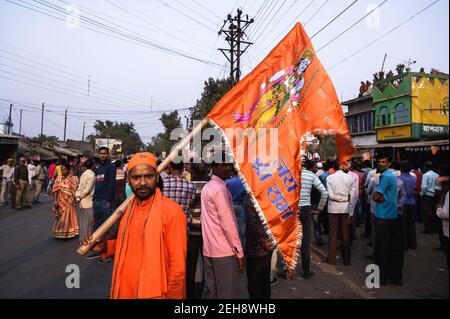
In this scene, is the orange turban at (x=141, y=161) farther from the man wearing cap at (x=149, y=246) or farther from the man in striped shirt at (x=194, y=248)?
the man in striped shirt at (x=194, y=248)

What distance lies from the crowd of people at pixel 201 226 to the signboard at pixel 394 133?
629 inches

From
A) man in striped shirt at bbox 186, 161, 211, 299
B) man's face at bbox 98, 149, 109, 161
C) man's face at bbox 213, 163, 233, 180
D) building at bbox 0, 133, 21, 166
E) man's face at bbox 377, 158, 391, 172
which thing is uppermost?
building at bbox 0, 133, 21, 166

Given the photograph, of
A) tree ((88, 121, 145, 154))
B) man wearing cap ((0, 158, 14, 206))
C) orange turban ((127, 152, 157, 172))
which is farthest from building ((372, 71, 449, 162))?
tree ((88, 121, 145, 154))

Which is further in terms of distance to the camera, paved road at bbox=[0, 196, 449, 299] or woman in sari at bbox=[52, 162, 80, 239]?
woman in sari at bbox=[52, 162, 80, 239]

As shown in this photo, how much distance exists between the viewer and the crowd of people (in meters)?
2.21

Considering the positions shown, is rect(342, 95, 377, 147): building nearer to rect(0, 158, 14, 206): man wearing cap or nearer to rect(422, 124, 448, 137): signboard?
rect(422, 124, 448, 137): signboard

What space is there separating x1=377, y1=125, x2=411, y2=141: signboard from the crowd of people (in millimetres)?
15965

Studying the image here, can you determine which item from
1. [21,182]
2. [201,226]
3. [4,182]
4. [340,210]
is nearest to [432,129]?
[340,210]

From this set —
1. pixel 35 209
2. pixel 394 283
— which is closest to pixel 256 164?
pixel 394 283

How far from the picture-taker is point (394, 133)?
77.2 feet

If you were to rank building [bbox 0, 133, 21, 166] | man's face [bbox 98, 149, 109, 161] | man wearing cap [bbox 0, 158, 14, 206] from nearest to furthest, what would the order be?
man's face [bbox 98, 149, 109, 161]
man wearing cap [bbox 0, 158, 14, 206]
building [bbox 0, 133, 21, 166]

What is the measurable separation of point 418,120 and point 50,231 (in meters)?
23.1

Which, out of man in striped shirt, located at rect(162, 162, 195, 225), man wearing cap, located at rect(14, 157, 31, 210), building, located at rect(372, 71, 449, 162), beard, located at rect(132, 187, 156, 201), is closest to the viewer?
beard, located at rect(132, 187, 156, 201)

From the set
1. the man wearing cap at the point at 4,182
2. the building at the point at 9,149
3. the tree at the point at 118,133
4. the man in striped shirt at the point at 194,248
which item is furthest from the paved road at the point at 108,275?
the tree at the point at 118,133
